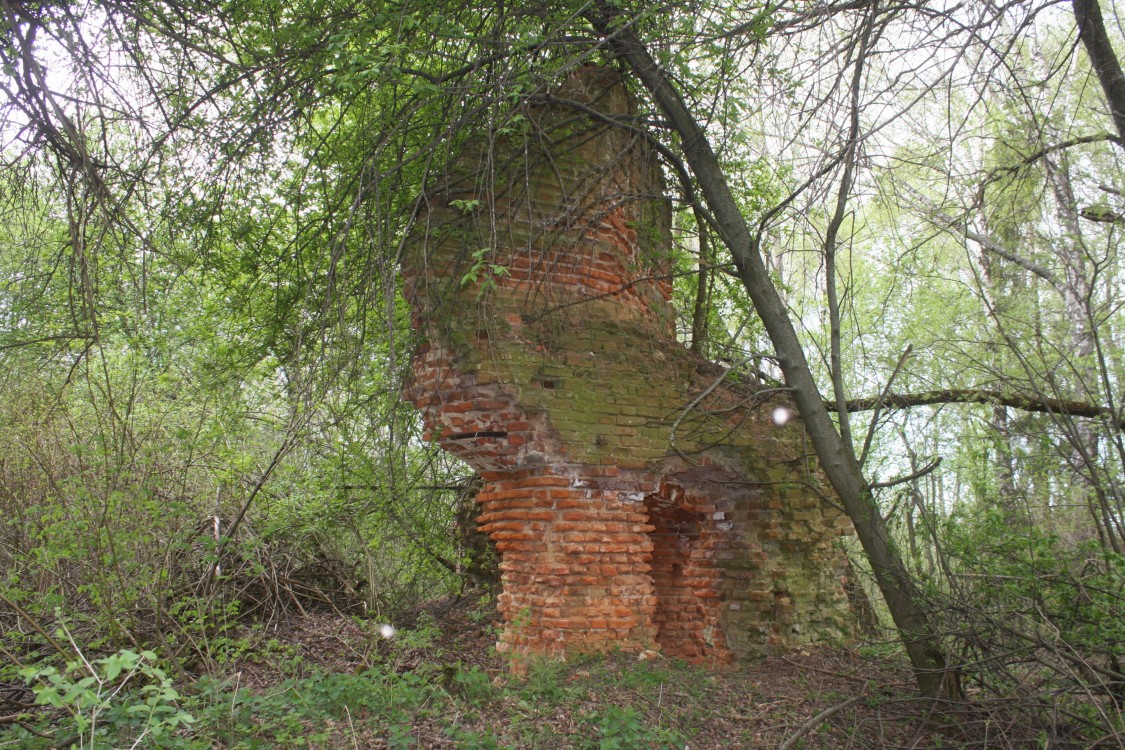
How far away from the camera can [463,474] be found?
8.38m

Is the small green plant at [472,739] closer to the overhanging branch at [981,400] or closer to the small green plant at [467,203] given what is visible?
the small green plant at [467,203]

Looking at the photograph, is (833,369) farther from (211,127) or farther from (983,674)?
(211,127)

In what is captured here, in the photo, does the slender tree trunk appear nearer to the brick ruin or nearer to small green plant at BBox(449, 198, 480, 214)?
the brick ruin

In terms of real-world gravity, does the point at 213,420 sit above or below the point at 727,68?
below

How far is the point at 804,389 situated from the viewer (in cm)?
548

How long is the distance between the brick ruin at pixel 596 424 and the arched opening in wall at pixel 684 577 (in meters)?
0.02

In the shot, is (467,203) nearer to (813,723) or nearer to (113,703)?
(113,703)

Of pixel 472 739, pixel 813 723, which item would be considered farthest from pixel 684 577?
pixel 472 739

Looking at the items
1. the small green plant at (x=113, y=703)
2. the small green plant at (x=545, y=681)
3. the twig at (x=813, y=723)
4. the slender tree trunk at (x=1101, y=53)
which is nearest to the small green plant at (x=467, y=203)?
the small green plant at (x=113, y=703)

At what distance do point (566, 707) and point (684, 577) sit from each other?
2579 mm

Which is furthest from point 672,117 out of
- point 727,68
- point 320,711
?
point 320,711

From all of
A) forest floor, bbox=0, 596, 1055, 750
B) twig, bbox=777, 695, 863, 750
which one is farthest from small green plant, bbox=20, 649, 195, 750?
twig, bbox=777, 695, 863, 750

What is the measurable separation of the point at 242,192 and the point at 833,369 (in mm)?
4598

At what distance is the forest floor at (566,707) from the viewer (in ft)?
13.2
